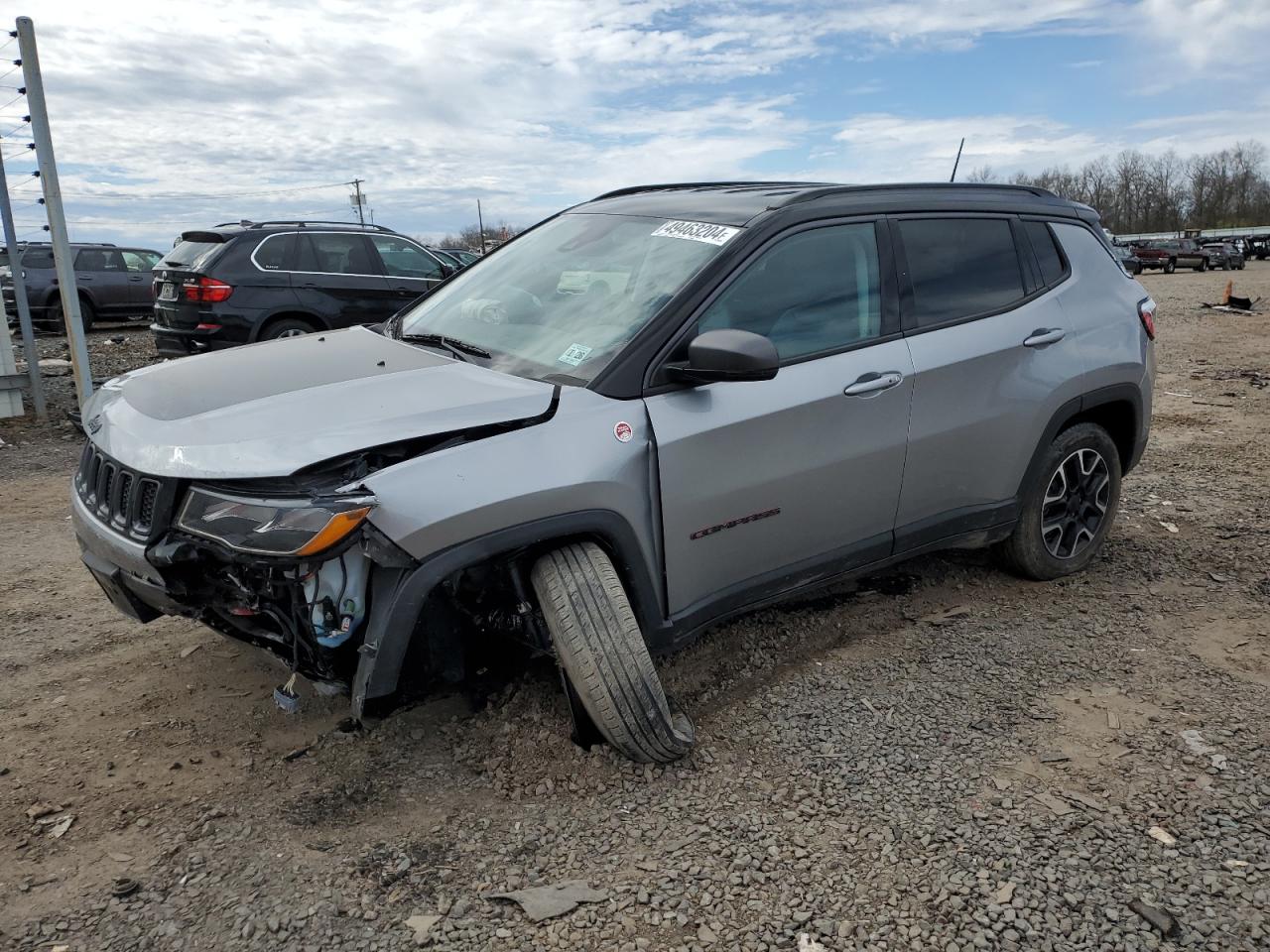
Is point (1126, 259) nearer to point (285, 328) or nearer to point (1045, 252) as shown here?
point (1045, 252)

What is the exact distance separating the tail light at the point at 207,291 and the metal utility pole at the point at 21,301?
1.42 metres

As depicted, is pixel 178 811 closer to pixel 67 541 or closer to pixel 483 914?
pixel 483 914

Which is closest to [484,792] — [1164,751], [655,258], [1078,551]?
[655,258]

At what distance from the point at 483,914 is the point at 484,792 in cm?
53

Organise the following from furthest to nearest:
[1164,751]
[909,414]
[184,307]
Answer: [184,307] < [909,414] < [1164,751]

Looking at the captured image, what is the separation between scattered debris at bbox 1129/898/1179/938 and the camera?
2.28 metres

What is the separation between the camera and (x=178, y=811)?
2.75m

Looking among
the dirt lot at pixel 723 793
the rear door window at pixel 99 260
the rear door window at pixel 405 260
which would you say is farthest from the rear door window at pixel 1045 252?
the rear door window at pixel 99 260

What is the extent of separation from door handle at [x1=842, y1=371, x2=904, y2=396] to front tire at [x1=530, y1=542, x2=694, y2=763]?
1160 millimetres

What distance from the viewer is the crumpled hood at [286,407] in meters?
2.50

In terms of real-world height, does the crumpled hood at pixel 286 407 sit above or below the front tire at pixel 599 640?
above

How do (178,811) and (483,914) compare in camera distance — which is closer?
(483,914)

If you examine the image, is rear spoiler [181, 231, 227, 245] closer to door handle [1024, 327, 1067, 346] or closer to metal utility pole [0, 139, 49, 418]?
metal utility pole [0, 139, 49, 418]

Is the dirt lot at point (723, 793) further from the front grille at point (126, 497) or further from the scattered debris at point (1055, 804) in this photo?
the front grille at point (126, 497)
